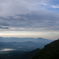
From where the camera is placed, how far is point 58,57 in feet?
206

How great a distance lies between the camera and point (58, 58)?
202 ft

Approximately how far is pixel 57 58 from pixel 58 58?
4.38ft

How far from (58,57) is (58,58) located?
59.6 inches

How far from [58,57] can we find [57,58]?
1237 mm

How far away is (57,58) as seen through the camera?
6275cm
